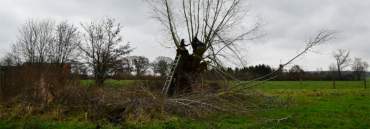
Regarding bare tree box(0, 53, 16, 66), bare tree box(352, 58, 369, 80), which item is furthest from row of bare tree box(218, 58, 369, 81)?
bare tree box(0, 53, 16, 66)

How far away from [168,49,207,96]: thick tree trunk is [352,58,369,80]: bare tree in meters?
45.8

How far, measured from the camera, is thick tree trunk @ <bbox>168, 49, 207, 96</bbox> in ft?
31.0

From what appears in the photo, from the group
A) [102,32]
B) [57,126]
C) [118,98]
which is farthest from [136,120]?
[102,32]

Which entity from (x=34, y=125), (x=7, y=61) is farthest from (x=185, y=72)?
(x=7, y=61)

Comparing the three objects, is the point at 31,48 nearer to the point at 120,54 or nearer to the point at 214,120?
the point at 120,54

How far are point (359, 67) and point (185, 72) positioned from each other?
165ft

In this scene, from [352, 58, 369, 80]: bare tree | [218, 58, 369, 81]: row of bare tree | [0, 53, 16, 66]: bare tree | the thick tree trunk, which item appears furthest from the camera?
[352, 58, 369, 80]: bare tree

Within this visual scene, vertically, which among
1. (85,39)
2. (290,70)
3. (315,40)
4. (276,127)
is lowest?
A: (276,127)

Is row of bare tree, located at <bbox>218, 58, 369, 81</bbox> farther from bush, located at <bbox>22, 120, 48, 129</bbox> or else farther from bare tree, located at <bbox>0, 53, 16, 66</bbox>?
bare tree, located at <bbox>0, 53, 16, 66</bbox>

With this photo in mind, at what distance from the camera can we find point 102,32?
1758cm

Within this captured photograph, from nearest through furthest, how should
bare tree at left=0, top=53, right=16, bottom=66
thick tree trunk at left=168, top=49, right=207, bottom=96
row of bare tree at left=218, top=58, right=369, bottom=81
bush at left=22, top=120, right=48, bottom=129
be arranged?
bush at left=22, top=120, right=48, bottom=129, row of bare tree at left=218, top=58, right=369, bottom=81, thick tree trunk at left=168, top=49, right=207, bottom=96, bare tree at left=0, top=53, right=16, bottom=66

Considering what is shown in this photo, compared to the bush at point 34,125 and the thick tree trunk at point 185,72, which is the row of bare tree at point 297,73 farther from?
the bush at point 34,125

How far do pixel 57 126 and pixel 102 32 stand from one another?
13.4m

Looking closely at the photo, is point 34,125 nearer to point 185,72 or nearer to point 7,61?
point 185,72
